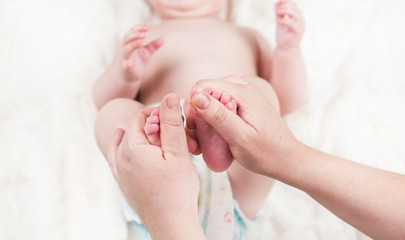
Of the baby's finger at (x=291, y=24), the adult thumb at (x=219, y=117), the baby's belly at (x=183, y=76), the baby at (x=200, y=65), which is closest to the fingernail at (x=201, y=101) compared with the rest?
the adult thumb at (x=219, y=117)

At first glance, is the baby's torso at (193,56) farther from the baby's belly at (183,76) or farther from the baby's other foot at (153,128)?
the baby's other foot at (153,128)

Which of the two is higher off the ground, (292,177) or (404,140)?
(292,177)

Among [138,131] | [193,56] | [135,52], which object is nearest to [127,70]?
[135,52]

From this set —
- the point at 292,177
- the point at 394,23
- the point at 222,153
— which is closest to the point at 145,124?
the point at 222,153

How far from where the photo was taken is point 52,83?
1.11m

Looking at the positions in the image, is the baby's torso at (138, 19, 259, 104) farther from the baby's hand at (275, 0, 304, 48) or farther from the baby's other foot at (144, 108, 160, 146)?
the baby's other foot at (144, 108, 160, 146)

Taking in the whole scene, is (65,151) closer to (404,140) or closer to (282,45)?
(282,45)

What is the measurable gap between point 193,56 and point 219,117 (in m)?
0.48

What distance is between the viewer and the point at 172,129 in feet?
2.03

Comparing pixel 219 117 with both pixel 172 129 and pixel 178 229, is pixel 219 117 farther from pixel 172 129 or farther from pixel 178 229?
pixel 178 229

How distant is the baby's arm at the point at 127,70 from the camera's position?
96 cm

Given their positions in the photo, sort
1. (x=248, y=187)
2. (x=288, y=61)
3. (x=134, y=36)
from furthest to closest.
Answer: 1. (x=288, y=61)
2. (x=134, y=36)
3. (x=248, y=187)

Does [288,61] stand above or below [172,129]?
below

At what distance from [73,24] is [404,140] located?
0.97m
